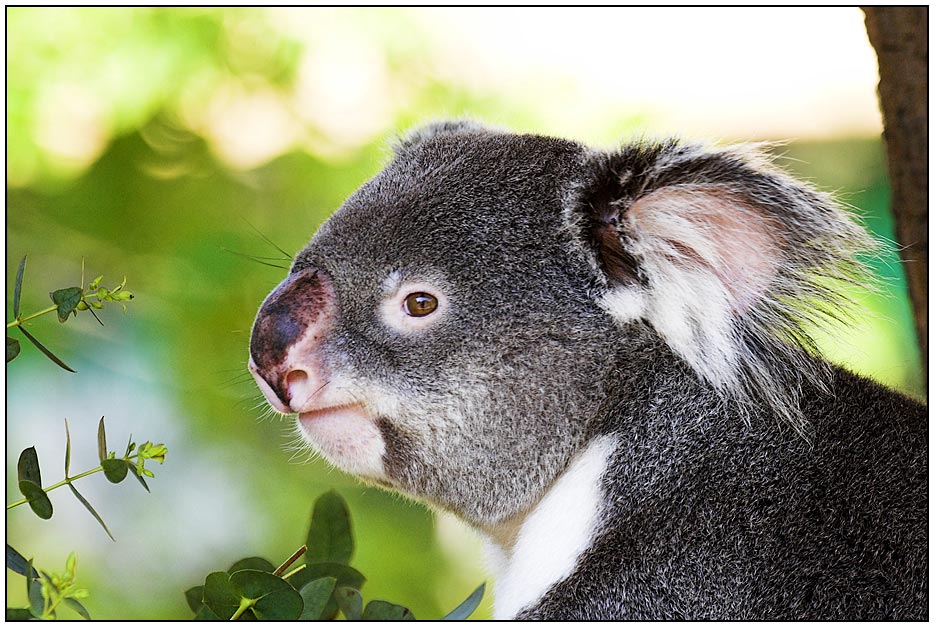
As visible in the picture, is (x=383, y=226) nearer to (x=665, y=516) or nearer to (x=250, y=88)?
(x=665, y=516)

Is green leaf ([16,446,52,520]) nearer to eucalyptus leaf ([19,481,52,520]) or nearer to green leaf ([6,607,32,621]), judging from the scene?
eucalyptus leaf ([19,481,52,520])

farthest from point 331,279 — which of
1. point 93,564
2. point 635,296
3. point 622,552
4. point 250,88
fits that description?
point 250,88

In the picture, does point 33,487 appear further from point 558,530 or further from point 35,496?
point 558,530

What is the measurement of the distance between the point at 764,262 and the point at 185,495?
263 centimetres

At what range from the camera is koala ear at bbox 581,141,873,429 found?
1.59 meters

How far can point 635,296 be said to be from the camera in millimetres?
1666

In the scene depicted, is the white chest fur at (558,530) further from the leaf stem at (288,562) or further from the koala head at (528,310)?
the leaf stem at (288,562)

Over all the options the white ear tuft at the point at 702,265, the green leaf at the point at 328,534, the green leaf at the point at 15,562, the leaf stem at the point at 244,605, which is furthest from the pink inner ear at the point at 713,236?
the green leaf at the point at 15,562

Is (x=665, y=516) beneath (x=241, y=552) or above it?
above

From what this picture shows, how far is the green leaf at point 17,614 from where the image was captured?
1.62 m

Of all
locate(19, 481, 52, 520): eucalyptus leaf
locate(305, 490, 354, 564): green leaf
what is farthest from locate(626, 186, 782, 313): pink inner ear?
locate(19, 481, 52, 520): eucalyptus leaf

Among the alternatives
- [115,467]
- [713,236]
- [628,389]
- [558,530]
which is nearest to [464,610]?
[558,530]

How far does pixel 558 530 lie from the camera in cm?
165

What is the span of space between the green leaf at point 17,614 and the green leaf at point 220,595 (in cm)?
30
